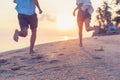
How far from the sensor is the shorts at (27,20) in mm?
13301

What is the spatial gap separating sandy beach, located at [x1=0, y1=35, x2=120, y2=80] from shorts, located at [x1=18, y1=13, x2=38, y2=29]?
787 millimetres

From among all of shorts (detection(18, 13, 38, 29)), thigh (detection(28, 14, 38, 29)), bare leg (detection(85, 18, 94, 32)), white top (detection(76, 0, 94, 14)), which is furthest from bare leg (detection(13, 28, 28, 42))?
white top (detection(76, 0, 94, 14))

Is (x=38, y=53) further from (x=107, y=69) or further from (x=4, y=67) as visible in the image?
(x=107, y=69)

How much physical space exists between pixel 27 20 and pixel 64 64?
1.75 m

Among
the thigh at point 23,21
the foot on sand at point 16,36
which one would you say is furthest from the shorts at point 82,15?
the foot on sand at point 16,36

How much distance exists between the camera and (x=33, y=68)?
1216cm

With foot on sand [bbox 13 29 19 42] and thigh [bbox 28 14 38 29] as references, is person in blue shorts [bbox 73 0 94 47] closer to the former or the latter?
thigh [bbox 28 14 38 29]

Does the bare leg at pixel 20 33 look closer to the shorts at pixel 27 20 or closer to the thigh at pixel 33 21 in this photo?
the shorts at pixel 27 20

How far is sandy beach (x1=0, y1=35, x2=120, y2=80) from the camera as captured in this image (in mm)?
11289

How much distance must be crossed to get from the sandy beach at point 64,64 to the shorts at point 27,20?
2.58 ft

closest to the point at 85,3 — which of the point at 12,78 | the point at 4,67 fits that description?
the point at 4,67

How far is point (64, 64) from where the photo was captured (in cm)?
1231

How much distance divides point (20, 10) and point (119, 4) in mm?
46124

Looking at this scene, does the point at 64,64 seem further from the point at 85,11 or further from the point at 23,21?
the point at 85,11
